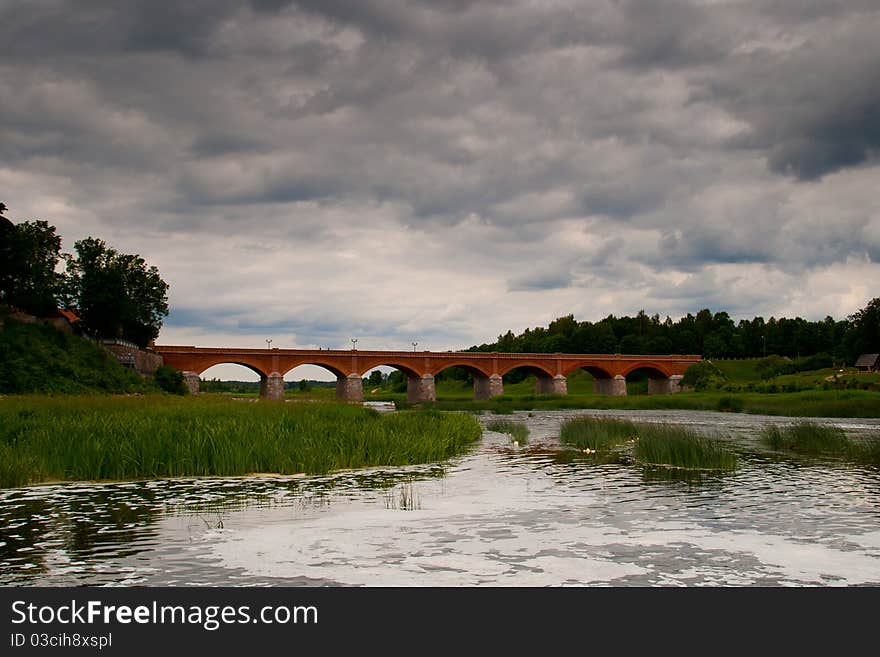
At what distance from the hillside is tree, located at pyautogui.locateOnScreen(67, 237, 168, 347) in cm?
914

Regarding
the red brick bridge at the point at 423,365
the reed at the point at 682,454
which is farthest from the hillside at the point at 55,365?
the reed at the point at 682,454

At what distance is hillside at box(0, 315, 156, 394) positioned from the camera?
48.1m

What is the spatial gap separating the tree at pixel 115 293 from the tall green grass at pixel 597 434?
56.4 meters

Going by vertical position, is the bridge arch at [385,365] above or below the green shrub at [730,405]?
above

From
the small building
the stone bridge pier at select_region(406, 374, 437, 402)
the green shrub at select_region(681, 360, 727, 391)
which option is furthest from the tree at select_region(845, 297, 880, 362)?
the stone bridge pier at select_region(406, 374, 437, 402)

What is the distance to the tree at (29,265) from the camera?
61.7 metres

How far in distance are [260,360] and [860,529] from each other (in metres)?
82.6

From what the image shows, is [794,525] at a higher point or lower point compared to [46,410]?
lower

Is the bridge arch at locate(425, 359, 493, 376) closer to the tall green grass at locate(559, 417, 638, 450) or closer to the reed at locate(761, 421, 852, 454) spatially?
the tall green grass at locate(559, 417, 638, 450)

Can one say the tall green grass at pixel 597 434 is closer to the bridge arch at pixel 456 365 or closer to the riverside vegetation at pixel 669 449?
the riverside vegetation at pixel 669 449
